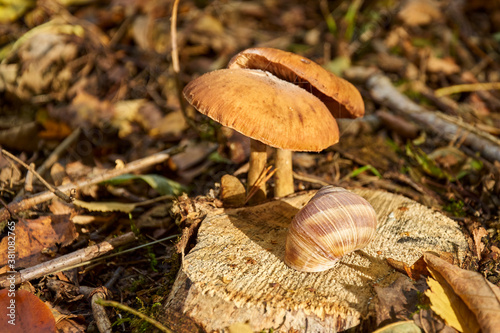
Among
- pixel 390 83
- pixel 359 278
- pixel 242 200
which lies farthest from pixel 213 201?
pixel 390 83

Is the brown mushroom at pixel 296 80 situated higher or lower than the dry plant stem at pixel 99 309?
higher

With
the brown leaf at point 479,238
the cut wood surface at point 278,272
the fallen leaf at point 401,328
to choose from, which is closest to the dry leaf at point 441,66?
the cut wood surface at point 278,272

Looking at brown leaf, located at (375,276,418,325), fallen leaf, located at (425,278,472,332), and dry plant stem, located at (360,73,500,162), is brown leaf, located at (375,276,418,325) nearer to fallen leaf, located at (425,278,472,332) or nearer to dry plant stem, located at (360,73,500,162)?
fallen leaf, located at (425,278,472,332)

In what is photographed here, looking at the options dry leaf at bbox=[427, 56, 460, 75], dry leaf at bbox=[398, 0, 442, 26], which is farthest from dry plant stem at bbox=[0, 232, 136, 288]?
dry leaf at bbox=[398, 0, 442, 26]

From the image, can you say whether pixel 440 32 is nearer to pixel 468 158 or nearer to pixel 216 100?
pixel 468 158

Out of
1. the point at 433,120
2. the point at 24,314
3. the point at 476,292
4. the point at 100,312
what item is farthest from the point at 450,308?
the point at 433,120

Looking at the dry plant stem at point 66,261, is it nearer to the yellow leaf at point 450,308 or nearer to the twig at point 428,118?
the yellow leaf at point 450,308
